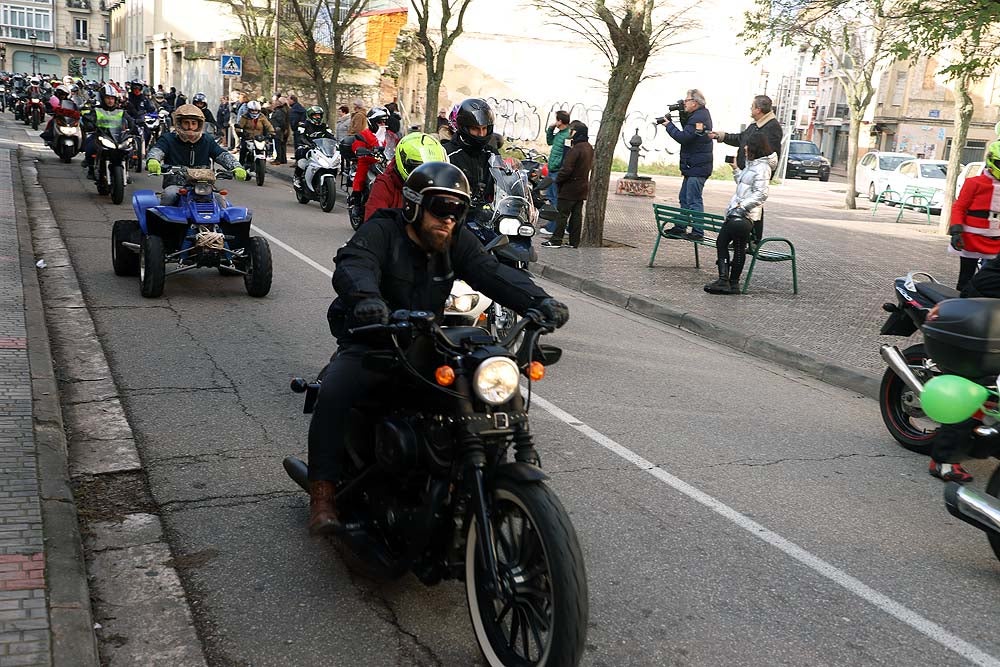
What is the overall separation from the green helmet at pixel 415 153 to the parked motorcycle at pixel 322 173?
12.5m

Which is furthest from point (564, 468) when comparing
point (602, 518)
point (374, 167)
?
point (374, 167)

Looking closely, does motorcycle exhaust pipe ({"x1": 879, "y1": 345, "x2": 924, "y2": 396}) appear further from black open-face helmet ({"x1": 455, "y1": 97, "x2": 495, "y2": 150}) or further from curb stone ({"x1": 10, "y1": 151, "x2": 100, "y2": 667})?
curb stone ({"x1": 10, "y1": 151, "x2": 100, "y2": 667})

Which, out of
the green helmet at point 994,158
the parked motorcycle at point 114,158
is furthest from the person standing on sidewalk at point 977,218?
the parked motorcycle at point 114,158

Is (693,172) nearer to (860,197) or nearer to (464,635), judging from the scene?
(464,635)

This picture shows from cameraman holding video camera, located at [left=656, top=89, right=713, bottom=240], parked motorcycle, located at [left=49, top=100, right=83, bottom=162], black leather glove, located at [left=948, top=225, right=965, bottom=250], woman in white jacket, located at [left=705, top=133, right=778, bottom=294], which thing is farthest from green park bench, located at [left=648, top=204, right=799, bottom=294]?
parked motorcycle, located at [left=49, top=100, right=83, bottom=162]

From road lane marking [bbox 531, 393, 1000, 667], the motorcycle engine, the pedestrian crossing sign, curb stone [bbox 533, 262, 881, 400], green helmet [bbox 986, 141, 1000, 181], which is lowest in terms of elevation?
road lane marking [bbox 531, 393, 1000, 667]

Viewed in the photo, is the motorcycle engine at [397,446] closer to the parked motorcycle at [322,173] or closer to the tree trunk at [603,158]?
the tree trunk at [603,158]

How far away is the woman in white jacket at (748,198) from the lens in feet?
37.2

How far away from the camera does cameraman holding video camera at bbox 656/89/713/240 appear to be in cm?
1448

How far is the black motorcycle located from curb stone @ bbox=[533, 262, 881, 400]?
5.36 meters

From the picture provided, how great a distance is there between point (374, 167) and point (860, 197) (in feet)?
78.7

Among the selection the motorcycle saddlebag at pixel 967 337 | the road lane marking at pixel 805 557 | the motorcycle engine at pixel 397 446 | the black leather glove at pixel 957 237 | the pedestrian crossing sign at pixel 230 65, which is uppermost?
the pedestrian crossing sign at pixel 230 65

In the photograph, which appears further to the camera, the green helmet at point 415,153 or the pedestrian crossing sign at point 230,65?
the pedestrian crossing sign at point 230,65

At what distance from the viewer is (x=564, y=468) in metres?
5.48
